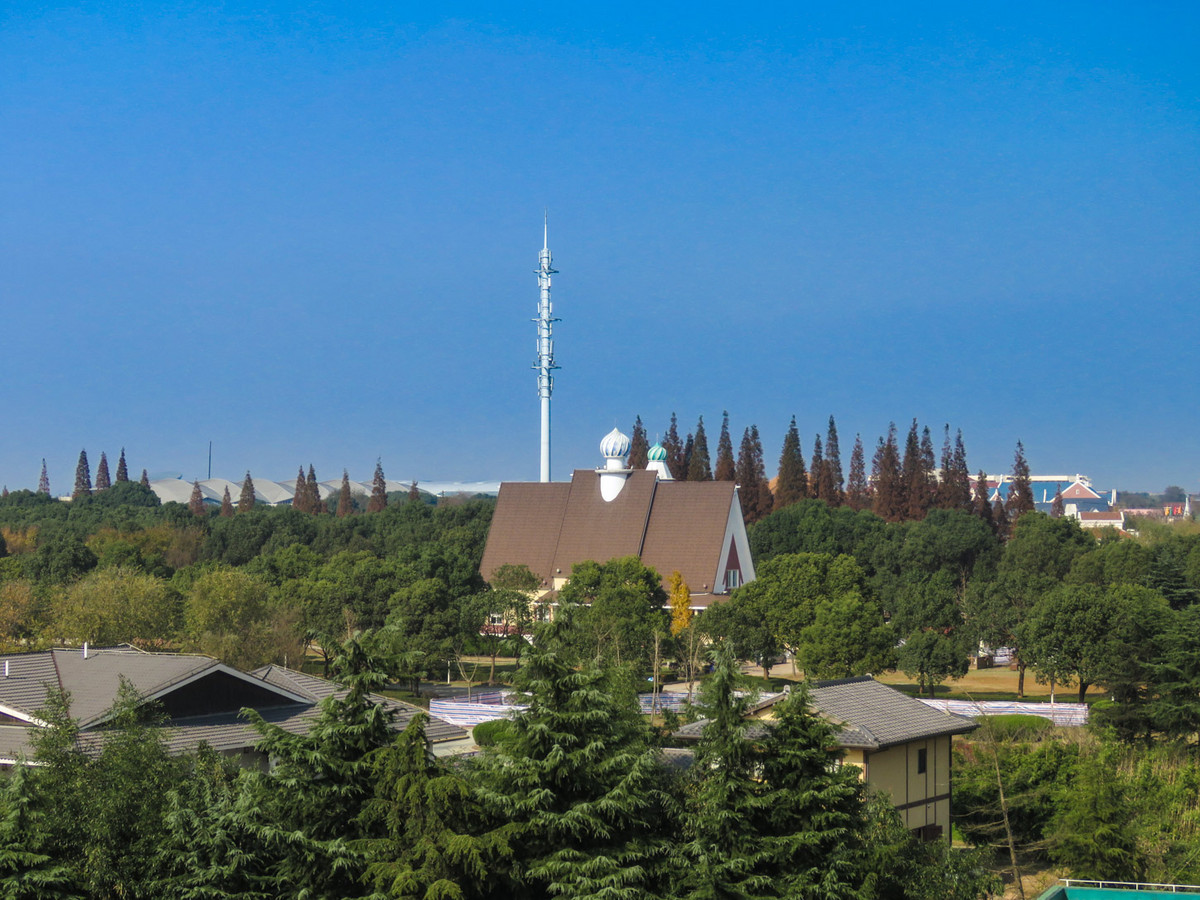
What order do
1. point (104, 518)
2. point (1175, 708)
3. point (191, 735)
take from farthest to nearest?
point (104, 518) < point (1175, 708) < point (191, 735)

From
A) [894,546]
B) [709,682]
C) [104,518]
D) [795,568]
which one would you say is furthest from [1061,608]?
[104,518]

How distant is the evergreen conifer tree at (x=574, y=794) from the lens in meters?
12.8

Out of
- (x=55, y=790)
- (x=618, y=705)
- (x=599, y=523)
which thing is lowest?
(x=55, y=790)

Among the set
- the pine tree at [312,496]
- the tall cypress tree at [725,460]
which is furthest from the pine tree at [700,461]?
the pine tree at [312,496]

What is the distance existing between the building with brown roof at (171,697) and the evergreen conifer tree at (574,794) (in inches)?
119

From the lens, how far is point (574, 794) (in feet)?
43.3

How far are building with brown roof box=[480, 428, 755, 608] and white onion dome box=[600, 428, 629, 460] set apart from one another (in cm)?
4

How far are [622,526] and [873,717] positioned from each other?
31797 millimetres

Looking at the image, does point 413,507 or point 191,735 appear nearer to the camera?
point 191,735

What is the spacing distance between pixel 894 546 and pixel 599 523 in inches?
484

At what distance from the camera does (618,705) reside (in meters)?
13.7

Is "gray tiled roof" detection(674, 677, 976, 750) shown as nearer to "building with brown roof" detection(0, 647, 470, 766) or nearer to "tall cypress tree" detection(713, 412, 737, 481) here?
"building with brown roof" detection(0, 647, 470, 766)

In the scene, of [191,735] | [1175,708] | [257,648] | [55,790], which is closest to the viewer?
[55,790]

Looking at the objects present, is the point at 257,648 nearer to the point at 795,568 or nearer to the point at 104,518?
the point at 795,568
